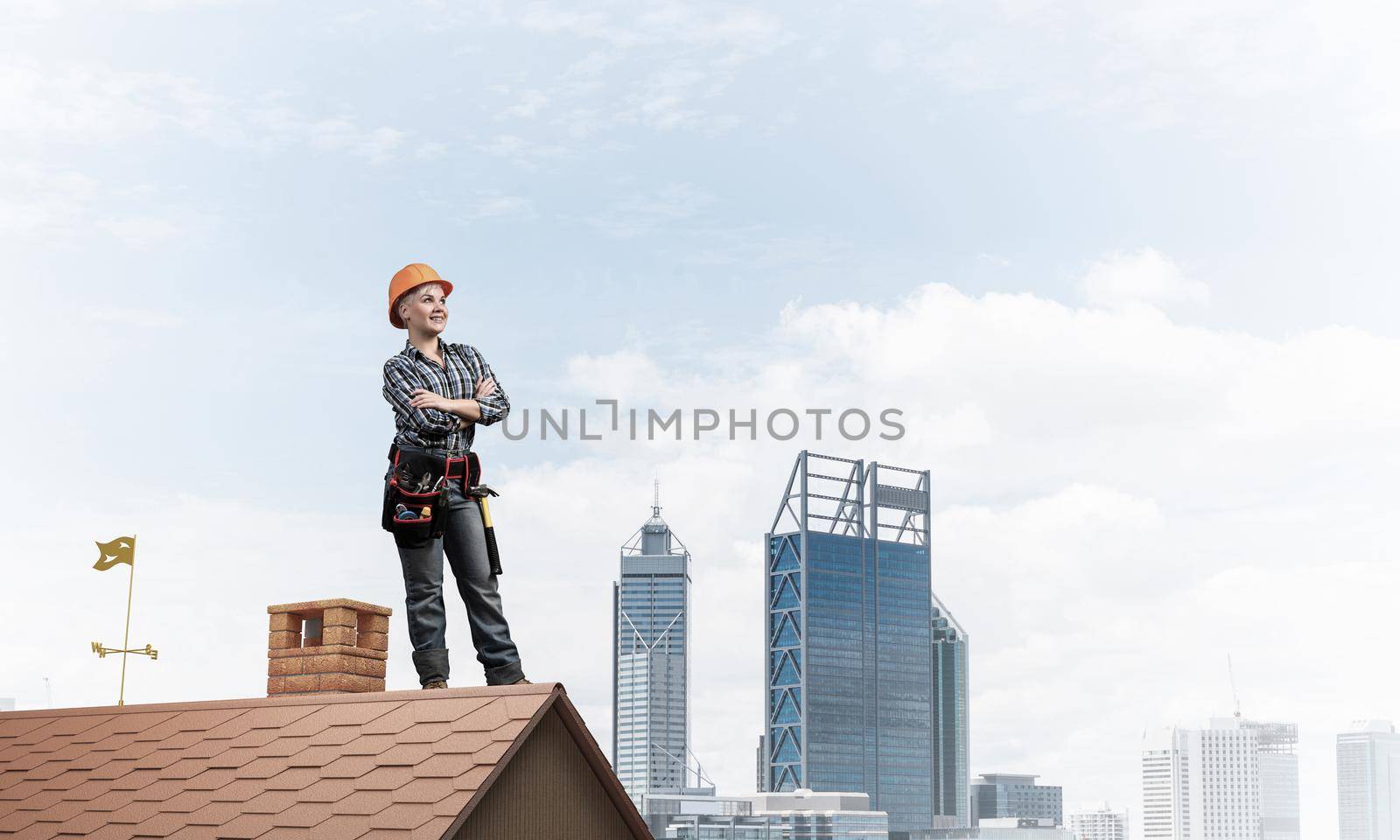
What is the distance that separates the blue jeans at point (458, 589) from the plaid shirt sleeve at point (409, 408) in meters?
0.39

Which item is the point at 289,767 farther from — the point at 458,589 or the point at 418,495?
the point at 418,495

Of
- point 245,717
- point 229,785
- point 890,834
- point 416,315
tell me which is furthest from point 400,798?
point 890,834

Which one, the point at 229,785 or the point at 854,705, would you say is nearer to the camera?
the point at 229,785

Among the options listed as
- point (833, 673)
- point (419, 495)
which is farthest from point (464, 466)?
point (833, 673)

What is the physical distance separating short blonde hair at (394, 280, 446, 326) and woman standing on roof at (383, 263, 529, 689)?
1 cm

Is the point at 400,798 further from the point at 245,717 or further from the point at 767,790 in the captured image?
the point at 767,790

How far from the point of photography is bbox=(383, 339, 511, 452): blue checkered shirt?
31.8 ft

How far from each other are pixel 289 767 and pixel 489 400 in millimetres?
2754

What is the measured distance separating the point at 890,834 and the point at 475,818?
20123 cm

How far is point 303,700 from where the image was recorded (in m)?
10.1

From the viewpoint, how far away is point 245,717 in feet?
33.6

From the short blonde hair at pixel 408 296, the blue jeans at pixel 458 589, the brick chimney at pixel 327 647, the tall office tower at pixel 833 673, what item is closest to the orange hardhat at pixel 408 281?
the short blonde hair at pixel 408 296

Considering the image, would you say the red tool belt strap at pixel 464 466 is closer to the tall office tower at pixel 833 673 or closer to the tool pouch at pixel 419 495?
the tool pouch at pixel 419 495

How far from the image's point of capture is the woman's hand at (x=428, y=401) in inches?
378
